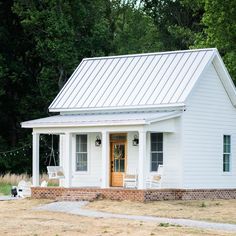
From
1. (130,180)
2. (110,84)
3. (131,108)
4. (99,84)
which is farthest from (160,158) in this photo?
(99,84)

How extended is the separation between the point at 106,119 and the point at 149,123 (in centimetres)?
230

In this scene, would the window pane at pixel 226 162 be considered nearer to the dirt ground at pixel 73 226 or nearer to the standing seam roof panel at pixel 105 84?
the standing seam roof panel at pixel 105 84

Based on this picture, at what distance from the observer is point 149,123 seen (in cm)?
3497

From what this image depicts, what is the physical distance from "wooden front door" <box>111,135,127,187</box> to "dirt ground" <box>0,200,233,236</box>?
7.37 meters

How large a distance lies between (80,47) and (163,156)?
83.3 feet

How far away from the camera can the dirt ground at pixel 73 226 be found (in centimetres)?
2541

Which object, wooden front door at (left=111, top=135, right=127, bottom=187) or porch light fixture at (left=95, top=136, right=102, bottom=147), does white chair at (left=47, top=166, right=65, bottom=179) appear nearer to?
porch light fixture at (left=95, top=136, right=102, bottom=147)

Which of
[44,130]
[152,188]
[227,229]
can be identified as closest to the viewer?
[227,229]

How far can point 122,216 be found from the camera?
99.3 feet

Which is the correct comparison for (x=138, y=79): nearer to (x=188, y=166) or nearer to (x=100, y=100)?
(x=100, y=100)

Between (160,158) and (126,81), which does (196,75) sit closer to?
(126,81)

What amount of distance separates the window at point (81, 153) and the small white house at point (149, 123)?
43 mm

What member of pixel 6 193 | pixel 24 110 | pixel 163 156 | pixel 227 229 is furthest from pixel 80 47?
pixel 227 229

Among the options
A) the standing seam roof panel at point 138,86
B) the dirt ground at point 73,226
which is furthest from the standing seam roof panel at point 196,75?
the dirt ground at point 73,226
